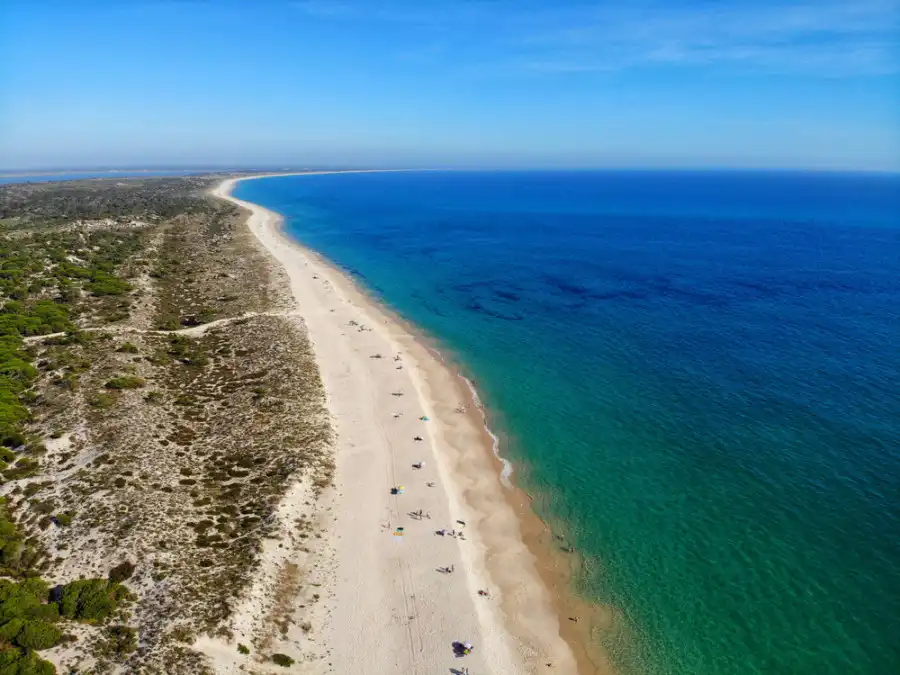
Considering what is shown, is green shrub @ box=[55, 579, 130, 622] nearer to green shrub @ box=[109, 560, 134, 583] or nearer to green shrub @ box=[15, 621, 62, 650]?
green shrub @ box=[109, 560, 134, 583]

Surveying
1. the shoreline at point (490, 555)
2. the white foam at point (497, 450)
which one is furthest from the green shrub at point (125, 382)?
the white foam at point (497, 450)

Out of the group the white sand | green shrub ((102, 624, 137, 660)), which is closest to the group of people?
the white sand

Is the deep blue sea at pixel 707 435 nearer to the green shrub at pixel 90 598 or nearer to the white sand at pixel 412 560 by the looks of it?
the white sand at pixel 412 560

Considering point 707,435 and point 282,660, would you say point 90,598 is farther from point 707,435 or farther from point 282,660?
point 707,435

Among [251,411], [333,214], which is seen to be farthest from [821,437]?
[333,214]

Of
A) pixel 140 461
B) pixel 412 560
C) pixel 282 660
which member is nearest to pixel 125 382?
pixel 140 461
